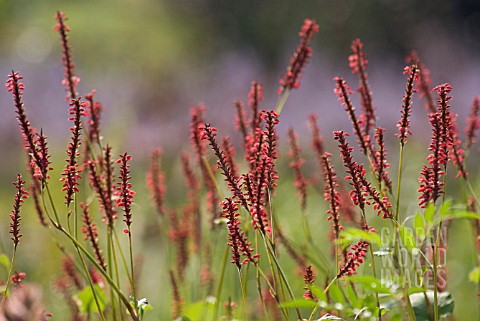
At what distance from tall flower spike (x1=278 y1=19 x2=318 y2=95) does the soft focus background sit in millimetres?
4162

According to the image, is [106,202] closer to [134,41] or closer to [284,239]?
[284,239]

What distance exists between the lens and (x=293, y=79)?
1901 mm

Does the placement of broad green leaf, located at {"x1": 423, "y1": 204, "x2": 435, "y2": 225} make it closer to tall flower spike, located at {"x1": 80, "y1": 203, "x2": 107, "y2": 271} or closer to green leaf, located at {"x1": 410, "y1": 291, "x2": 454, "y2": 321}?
green leaf, located at {"x1": 410, "y1": 291, "x2": 454, "y2": 321}

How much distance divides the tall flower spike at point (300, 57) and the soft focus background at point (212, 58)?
4.16 meters

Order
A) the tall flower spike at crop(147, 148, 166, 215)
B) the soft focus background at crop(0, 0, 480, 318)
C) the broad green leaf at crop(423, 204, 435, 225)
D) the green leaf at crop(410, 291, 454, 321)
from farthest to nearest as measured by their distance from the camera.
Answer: the soft focus background at crop(0, 0, 480, 318)
the tall flower spike at crop(147, 148, 166, 215)
the green leaf at crop(410, 291, 454, 321)
the broad green leaf at crop(423, 204, 435, 225)

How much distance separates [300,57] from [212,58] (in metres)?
9.33

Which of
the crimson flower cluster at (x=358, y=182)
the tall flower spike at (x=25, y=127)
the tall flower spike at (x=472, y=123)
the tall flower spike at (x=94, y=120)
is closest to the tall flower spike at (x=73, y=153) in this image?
the tall flower spike at (x=25, y=127)

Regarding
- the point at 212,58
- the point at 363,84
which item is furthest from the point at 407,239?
the point at 212,58

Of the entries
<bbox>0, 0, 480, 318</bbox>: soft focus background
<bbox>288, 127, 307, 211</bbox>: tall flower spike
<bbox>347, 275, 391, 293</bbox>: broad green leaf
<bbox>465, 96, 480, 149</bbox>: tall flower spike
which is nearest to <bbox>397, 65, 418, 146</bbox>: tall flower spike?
<bbox>347, 275, 391, 293</bbox>: broad green leaf

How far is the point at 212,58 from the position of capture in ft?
36.4

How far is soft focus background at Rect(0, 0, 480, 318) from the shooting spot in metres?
7.42

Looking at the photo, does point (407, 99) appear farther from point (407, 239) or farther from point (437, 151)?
point (407, 239)

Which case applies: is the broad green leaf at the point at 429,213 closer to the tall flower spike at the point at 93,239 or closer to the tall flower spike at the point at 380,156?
the tall flower spike at the point at 380,156

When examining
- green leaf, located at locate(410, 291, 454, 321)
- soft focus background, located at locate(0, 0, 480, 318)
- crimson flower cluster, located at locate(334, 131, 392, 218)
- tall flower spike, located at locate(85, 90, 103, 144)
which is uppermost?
soft focus background, located at locate(0, 0, 480, 318)
